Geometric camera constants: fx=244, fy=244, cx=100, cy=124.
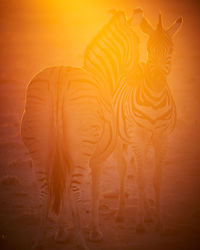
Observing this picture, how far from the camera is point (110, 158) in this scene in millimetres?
3119

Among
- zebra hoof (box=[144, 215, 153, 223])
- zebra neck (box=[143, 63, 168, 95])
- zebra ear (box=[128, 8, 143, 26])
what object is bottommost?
zebra hoof (box=[144, 215, 153, 223])

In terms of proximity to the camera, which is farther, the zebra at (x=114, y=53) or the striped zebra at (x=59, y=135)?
the zebra at (x=114, y=53)

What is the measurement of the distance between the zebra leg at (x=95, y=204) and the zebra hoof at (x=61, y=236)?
208mm

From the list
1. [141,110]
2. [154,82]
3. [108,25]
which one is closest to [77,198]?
[141,110]

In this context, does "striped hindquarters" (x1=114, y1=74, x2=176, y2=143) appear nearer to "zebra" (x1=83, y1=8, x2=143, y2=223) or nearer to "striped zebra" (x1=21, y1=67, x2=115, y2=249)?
"zebra" (x1=83, y1=8, x2=143, y2=223)

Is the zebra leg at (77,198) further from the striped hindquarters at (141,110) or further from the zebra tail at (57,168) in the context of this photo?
the striped hindquarters at (141,110)

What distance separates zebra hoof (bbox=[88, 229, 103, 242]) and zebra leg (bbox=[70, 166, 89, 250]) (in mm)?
123

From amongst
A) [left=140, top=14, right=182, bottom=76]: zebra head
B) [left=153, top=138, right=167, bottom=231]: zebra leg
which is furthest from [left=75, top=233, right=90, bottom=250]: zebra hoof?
[left=140, top=14, right=182, bottom=76]: zebra head

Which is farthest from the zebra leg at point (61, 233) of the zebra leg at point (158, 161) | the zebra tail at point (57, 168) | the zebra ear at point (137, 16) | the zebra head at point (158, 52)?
the zebra ear at point (137, 16)

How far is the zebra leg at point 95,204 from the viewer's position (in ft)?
6.77

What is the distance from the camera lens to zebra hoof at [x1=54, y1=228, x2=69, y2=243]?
2.01 meters

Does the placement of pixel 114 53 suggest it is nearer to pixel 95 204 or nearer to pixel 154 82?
pixel 154 82

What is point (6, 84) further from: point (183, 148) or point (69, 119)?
point (183, 148)

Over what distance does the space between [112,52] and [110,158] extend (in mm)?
1381
